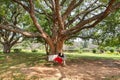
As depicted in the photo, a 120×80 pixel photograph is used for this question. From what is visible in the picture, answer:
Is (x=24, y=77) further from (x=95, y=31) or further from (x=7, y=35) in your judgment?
(x=7, y=35)

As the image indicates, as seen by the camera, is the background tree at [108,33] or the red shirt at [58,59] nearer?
the red shirt at [58,59]

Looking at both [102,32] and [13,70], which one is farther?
[102,32]

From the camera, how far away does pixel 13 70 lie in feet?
33.2

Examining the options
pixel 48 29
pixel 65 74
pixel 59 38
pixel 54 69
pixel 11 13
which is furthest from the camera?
pixel 11 13

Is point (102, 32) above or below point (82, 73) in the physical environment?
above

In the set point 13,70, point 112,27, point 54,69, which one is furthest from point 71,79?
point 112,27

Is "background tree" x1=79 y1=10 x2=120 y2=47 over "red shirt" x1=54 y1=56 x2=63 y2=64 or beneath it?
over

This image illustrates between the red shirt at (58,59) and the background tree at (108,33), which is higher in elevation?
the background tree at (108,33)

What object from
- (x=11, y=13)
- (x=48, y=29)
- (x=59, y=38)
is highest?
(x=11, y=13)

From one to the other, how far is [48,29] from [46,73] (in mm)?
9819

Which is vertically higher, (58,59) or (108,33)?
(108,33)

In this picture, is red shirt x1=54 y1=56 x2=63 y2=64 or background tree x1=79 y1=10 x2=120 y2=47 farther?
background tree x1=79 y1=10 x2=120 y2=47

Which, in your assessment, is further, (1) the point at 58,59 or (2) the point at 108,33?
(2) the point at 108,33

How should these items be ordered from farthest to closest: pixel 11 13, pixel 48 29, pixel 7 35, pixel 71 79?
pixel 7 35 → pixel 11 13 → pixel 48 29 → pixel 71 79
